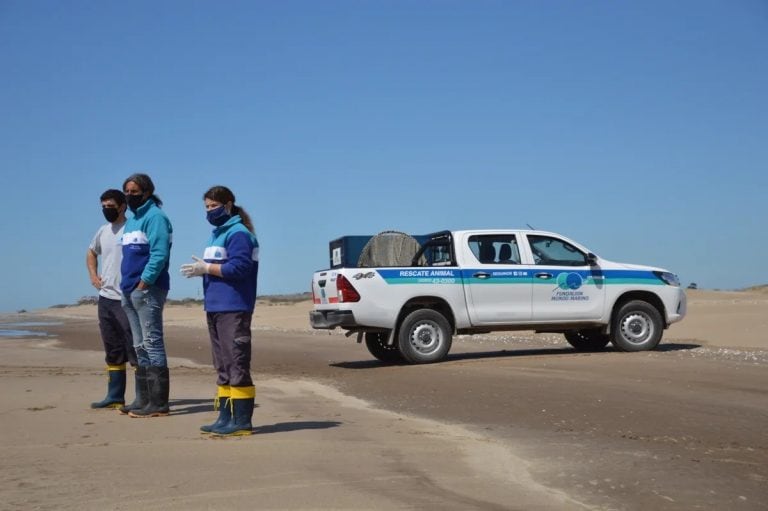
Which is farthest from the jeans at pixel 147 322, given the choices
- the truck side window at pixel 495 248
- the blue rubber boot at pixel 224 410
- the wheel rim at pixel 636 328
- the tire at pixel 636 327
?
the wheel rim at pixel 636 328

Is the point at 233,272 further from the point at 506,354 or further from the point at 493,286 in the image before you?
the point at 506,354

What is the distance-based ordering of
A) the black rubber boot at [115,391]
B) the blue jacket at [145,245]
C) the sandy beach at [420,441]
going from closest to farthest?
the sandy beach at [420,441], the blue jacket at [145,245], the black rubber boot at [115,391]

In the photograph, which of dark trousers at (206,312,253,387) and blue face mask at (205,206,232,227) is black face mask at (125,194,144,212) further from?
dark trousers at (206,312,253,387)

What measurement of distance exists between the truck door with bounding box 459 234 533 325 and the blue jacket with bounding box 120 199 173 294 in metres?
7.23

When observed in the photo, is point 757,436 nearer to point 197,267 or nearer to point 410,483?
point 410,483

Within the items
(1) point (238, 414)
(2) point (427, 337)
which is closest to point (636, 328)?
(2) point (427, 337)

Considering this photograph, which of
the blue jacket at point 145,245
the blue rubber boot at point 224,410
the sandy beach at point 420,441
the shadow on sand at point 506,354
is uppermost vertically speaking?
the blue jacket at point 145,245

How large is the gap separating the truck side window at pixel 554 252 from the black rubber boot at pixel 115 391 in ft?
26.1

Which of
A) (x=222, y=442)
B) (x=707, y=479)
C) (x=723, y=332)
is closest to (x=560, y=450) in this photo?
(x=707, y=479)

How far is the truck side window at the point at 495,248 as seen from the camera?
585 inches

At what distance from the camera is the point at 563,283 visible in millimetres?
15008

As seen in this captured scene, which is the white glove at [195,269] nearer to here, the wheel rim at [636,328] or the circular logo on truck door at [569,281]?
the circular logo on truck door at [569,281]

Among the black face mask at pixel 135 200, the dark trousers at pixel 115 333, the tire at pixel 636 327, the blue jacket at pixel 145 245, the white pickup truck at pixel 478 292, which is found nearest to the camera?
the blue jacket at pixel 145 245

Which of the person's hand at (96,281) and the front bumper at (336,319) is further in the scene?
the front bumper at (336,319)
